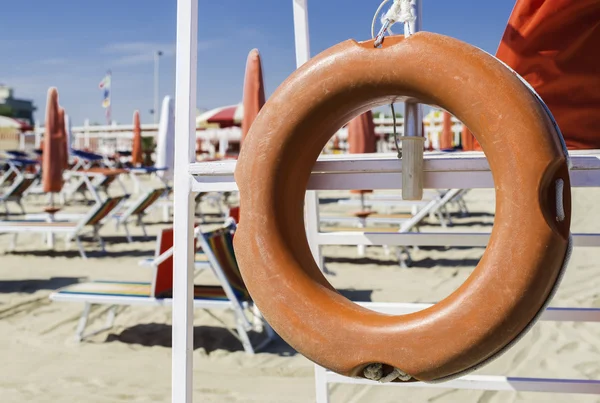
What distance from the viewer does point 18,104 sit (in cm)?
5466

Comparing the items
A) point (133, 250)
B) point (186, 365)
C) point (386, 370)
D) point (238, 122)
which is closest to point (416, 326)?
point (386, 370)

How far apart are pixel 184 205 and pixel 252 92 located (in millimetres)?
1966

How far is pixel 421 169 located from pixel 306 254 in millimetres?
336

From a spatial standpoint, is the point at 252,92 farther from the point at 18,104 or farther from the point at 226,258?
the point at 18,104

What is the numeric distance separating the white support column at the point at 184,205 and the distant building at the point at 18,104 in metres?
56.3

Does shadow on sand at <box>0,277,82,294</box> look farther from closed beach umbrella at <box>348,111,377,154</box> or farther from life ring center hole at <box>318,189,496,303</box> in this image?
closed beach umbrella at <box>348,111,377,154</box>

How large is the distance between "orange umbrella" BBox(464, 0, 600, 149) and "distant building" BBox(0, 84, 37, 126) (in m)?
56.6

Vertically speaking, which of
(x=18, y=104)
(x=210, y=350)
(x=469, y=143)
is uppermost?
(x=18, y=104)

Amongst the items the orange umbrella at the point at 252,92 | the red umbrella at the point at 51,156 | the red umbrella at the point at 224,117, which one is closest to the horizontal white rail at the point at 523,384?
the orange umbrella at the point at 252,92

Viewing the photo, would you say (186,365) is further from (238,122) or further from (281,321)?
(238,122)

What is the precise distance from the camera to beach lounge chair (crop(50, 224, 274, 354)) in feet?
10.8

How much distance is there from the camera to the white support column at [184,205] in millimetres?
1697

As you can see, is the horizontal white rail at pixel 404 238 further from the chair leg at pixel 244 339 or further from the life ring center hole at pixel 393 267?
the life ring center hole at pixel 393 267

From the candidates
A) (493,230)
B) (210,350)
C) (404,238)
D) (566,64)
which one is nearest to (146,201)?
(210,350)
